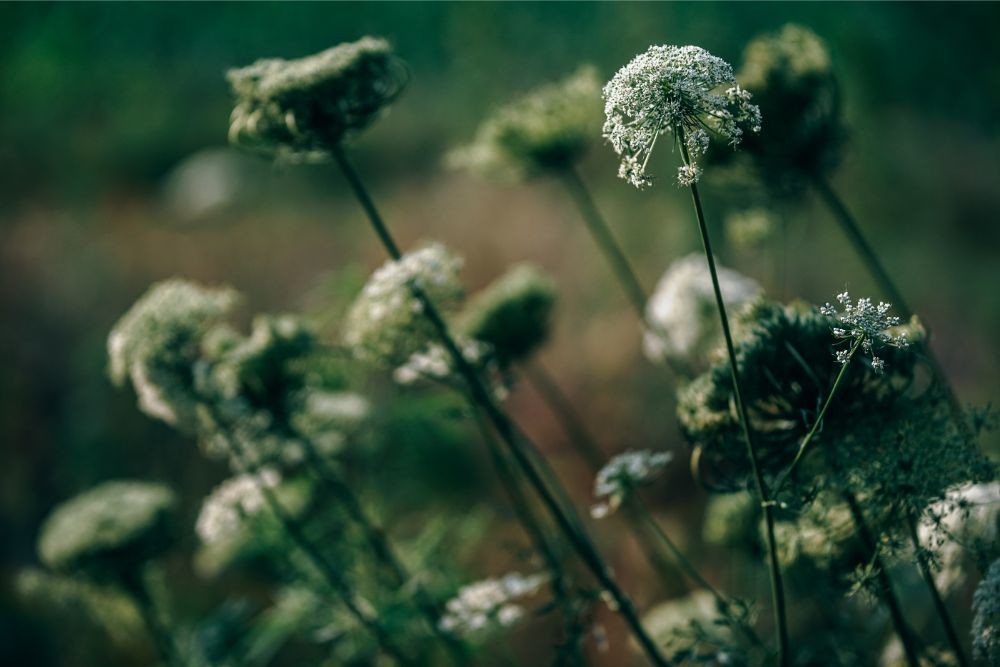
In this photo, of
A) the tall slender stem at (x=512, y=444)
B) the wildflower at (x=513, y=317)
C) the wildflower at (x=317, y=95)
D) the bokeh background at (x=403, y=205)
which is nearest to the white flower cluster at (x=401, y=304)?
the tall slender stem at (x=512, y=444)

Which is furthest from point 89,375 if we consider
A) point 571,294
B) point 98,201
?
point 571,294

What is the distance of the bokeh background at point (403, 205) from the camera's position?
397 centimetres

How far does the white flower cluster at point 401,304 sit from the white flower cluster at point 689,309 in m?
0.67

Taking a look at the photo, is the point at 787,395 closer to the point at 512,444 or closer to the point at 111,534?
the point at 512,444

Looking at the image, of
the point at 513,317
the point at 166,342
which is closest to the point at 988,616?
the point at 513,317

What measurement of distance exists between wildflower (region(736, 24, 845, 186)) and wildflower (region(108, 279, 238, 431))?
104 centimetres

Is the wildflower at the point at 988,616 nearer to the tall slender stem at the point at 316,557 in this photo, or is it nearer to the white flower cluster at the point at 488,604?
the white flower cluster at the point at 488,604

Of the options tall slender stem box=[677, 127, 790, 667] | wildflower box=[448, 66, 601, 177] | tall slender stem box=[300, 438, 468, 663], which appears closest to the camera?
tall slender stem box=[677, 127, 790, 667]

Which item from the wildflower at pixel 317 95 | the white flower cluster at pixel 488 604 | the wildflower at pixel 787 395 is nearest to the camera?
the wildflower at pixel 787 395

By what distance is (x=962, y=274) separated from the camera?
395 cm

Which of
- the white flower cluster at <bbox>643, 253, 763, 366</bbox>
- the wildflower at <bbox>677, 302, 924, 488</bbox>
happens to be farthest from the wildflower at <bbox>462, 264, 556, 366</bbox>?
the wildflower at <bbox>677, 302, 924, 488</bbox>

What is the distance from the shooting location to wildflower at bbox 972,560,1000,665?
99cm

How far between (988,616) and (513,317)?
1.04m

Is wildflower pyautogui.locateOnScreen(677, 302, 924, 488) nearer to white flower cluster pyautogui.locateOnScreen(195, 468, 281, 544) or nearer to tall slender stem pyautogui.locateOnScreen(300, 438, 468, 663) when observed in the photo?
tall slender stem pyautogui.locateOnScreen(300, 438, 468, 663)
